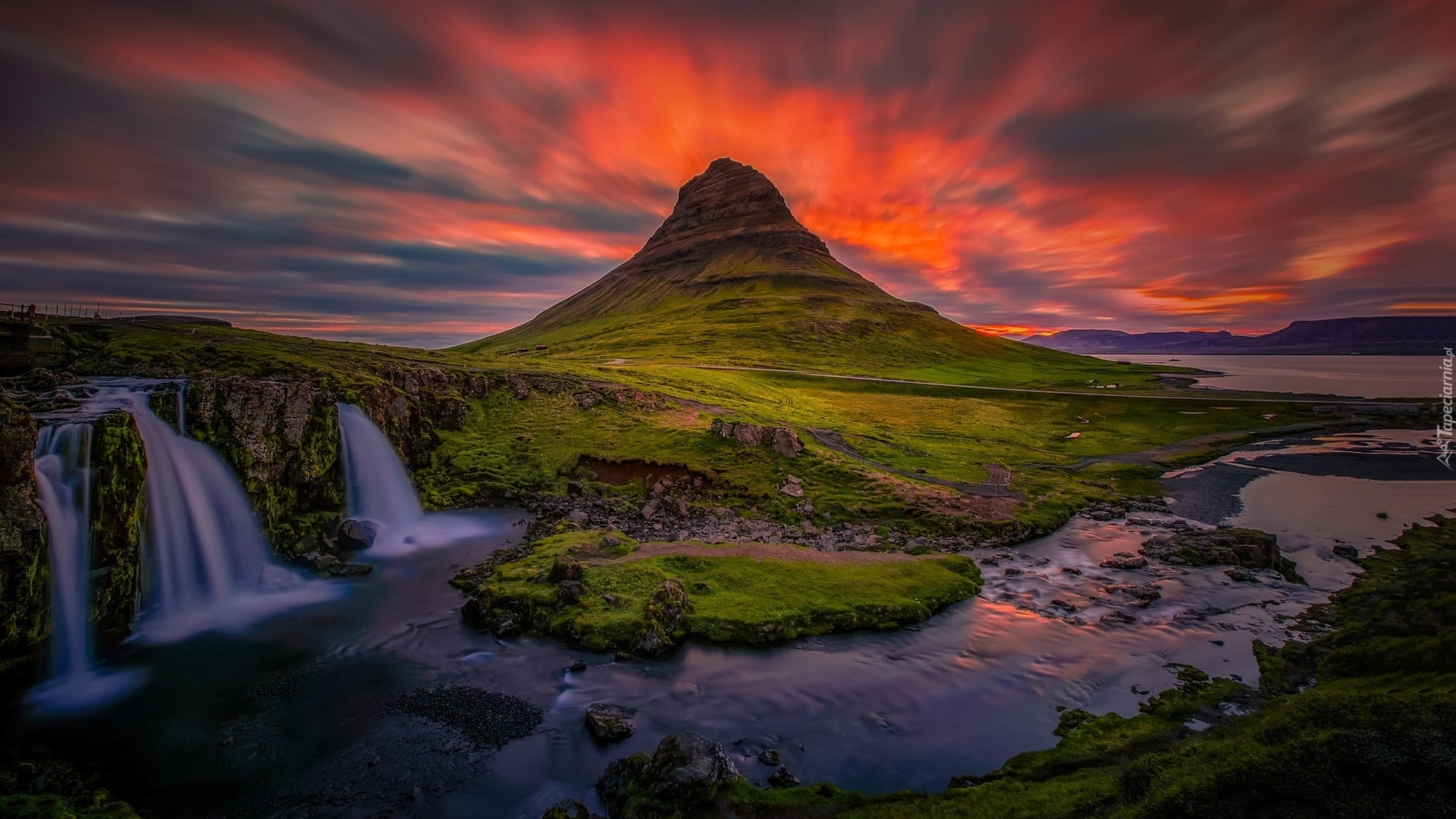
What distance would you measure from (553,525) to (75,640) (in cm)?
2027

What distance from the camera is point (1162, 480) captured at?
2092 inches

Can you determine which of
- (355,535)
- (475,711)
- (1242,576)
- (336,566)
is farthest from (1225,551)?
(355,535)

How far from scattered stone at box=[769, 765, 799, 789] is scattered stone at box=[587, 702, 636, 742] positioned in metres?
4.81

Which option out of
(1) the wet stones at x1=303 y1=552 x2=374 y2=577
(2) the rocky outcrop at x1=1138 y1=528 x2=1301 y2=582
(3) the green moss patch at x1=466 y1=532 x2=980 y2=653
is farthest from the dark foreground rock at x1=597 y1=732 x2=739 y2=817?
(2) the rocky outcrop at x1=1138 y1=528 x2=1301 y2=582

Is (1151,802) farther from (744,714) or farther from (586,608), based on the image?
Answer: (586,608)

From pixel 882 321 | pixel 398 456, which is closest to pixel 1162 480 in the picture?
pixel 398 456

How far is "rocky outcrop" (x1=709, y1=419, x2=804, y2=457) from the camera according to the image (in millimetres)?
47681

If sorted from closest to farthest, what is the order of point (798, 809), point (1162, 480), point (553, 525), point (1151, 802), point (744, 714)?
point (1151, 802)
point (798, 809)
point (744, 714)
point (553, 525)
point (1162, 480)

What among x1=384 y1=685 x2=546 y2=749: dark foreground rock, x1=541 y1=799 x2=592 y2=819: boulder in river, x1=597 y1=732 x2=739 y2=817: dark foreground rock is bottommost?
x1=384 y1=685 x2=546 y2=749: dark foreground rock

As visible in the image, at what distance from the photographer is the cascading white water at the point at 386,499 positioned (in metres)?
34.4

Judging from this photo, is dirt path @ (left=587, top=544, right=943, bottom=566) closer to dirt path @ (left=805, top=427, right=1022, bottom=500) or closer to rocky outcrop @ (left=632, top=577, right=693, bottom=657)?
rocky outcrop @ (left=632, top=577, right=693, bottom=657)

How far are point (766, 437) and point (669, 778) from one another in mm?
35606

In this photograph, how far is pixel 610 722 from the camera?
57.4 feet

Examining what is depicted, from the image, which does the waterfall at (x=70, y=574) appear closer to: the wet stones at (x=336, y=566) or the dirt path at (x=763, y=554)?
the wet stones at (x=336, y=566)
